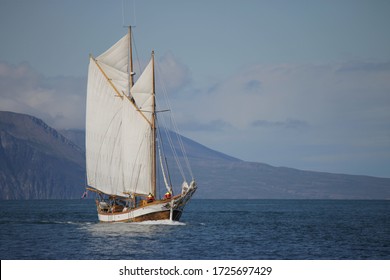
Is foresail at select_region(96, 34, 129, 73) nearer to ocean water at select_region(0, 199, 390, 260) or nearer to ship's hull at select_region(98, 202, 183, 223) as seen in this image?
ship's hull at select_region(98, 202, 183, 223)

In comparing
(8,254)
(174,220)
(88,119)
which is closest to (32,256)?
(8,254)

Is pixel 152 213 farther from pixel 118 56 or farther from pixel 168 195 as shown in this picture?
pixel 118 56

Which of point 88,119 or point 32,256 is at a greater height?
point 88,119

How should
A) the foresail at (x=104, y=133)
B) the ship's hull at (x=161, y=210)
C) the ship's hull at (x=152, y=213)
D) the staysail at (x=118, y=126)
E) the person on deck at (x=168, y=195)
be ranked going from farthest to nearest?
the foresail at (x=104, y=133) < the staysail at (x=118, y=126) < the ship's hull at (x=152, y=213) < the ship's hull at (x=161, y=210) < the person on deck at (x=168, y=195)

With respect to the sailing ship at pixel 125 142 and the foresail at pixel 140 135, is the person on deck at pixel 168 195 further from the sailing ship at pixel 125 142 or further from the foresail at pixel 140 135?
the foresail at pixel 140 135

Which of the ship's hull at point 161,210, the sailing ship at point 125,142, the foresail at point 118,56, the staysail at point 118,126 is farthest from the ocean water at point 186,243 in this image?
the foresail at point 118,56

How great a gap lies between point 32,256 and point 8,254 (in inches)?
126

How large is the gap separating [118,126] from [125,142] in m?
2.64

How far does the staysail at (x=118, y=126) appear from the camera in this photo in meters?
92.7

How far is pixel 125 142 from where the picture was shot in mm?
94562

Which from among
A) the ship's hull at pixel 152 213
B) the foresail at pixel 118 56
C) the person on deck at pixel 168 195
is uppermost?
the foresail at pixel 118 56
